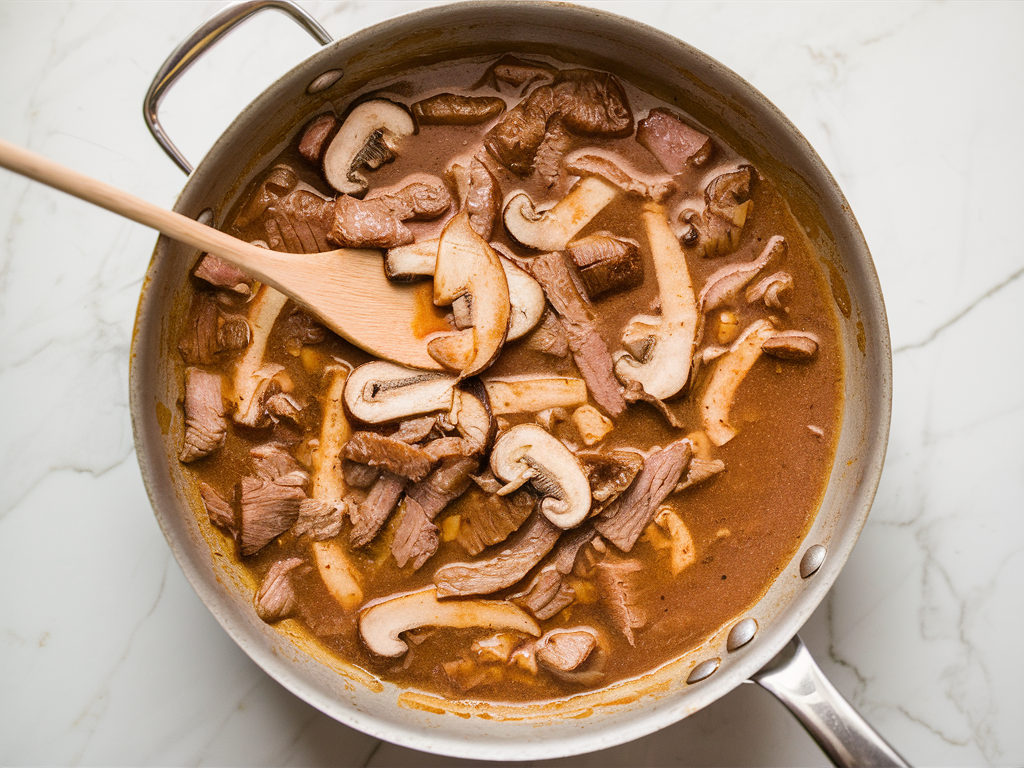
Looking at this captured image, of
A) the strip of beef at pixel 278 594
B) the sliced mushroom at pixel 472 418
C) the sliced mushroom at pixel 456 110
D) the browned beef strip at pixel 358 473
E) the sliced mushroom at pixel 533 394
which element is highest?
the sliced mushroom at pixel 456 110

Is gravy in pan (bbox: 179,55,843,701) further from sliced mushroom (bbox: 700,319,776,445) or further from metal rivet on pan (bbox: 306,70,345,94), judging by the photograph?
metal rivet on pan (bbox: 306,70,345,94)

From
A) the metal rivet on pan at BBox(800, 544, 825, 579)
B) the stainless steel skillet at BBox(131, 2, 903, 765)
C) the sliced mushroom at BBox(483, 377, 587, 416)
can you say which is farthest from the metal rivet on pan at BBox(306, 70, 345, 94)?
the metal rivet on pan at BBox(800, 544, 825, 579)

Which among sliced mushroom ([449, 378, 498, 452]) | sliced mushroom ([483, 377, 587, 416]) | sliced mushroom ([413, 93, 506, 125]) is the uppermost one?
sliced mushroom ([413, 93, 506, 125])

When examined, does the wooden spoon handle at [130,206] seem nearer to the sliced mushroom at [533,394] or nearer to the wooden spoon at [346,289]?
the wooden spoon at [346,289]

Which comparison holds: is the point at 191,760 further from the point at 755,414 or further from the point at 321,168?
the point at 755,414

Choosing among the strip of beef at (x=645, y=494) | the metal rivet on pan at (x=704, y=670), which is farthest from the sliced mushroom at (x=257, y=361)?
the metal rivet on pan at (x=704, y=670)
